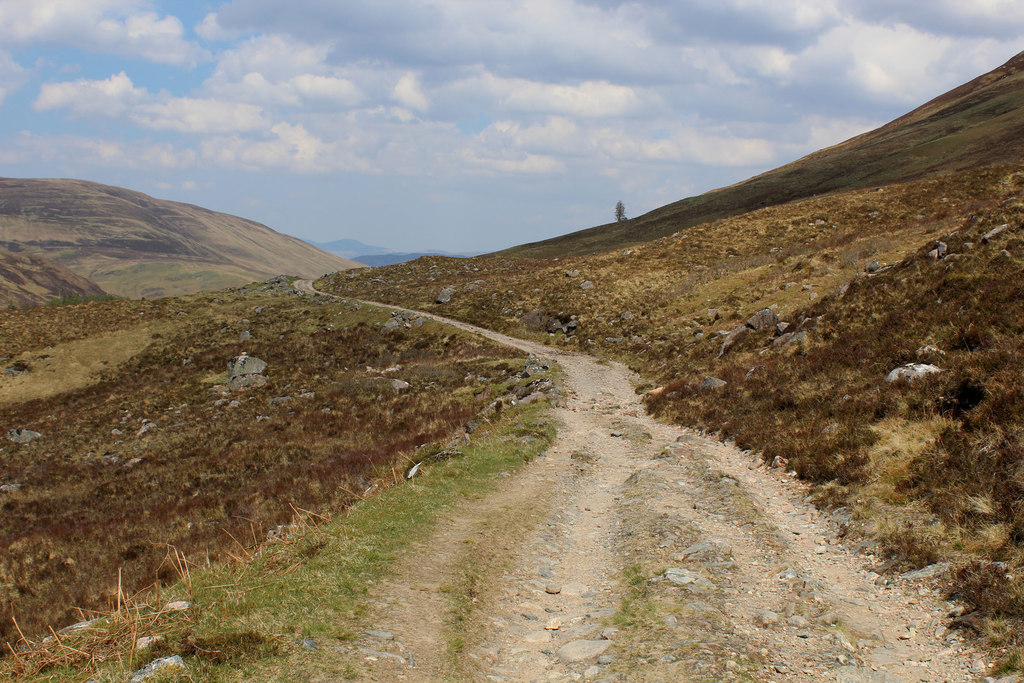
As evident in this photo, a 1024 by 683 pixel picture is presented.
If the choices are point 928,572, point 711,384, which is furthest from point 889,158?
point 928,572

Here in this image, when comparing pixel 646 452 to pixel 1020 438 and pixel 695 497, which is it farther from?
pixel 1020 438

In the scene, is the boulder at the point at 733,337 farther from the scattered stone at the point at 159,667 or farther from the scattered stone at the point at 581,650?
the scattered stone at the point at 159,667

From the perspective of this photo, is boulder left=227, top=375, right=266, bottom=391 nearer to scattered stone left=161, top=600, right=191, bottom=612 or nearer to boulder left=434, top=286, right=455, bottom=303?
boulder left=434, top=286, right=455, bottom=303

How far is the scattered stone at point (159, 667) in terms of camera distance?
18.7 ft

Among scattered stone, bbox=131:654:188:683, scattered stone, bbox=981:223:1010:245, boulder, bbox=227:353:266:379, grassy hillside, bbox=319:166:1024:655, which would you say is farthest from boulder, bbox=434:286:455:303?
scattered stone, bbox=131:654:188:683

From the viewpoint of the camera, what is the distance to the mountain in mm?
95312

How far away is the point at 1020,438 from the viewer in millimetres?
9773

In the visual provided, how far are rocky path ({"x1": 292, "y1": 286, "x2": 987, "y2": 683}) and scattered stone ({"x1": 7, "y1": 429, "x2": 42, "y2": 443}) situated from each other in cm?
3915

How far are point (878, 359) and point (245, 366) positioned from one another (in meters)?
44.2

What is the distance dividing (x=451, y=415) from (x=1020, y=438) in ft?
73.0

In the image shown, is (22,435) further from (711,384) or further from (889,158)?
(889,158)

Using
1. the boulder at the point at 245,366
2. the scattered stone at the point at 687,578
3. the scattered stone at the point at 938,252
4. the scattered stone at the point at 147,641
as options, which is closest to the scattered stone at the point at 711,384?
the scattered stone at the point at 938,252

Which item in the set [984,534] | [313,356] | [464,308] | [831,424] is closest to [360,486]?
[831,424]

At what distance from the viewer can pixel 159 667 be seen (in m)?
5.82
